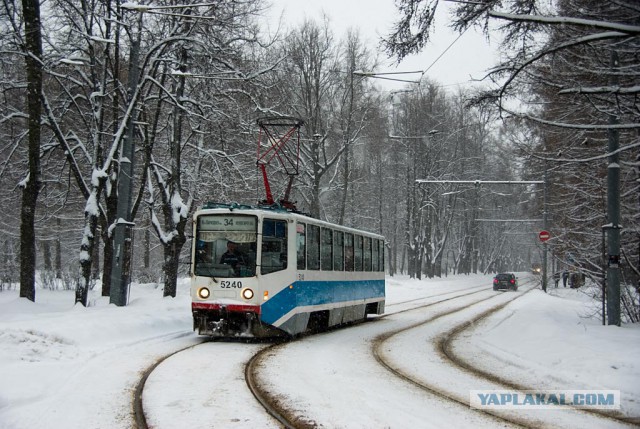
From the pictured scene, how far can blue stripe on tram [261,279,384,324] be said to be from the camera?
13266 mm

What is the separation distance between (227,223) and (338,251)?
440 cm

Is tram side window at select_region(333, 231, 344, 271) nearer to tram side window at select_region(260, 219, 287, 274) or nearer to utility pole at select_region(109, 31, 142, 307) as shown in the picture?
tram side window at select_region(260, 219, 287, 274)

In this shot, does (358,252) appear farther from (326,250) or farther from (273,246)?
(273,246)

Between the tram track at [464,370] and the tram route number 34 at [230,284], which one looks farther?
the tram route number 34 at [230,284]

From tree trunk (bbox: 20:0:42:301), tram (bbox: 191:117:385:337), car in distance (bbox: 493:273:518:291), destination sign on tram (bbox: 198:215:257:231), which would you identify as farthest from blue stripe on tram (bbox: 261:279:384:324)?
car in distance (bbox: 493:273:518:291)

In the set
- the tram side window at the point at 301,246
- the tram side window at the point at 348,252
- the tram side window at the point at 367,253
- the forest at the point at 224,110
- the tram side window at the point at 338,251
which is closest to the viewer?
the forest at the point at 224,110

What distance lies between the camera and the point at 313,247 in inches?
596

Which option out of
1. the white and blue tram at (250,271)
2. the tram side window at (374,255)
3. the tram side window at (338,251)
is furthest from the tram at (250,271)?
the tram side window at (374,255)

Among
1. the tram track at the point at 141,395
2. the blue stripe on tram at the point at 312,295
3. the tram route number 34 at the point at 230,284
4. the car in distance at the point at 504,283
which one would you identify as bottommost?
the car in distance at the point at 504,283

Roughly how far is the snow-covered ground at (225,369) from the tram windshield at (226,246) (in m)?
1.54

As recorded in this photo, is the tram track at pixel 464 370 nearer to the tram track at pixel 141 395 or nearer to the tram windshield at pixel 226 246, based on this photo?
the tram windshield at pixel 226 246

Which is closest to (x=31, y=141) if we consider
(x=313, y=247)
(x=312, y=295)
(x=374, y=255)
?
(x=313, y=247)

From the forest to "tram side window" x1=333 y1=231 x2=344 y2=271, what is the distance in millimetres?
3042

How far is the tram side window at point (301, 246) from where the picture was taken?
14156 millimetres
